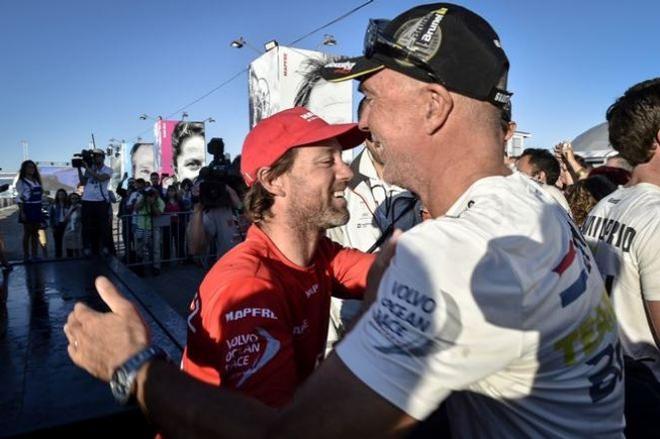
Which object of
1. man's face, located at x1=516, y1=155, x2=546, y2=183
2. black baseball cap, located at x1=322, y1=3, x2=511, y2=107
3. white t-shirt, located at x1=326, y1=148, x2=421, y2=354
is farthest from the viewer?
man's face, located at x1=516, y1=155, x2=546, y2=183

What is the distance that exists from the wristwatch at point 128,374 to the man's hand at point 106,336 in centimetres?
2

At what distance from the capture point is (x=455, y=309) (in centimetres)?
92

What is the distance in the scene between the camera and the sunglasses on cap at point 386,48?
1.29 meters

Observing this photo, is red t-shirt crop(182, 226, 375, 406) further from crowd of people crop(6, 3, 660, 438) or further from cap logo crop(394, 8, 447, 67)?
cap logo crop(394, 8, 447, 67)

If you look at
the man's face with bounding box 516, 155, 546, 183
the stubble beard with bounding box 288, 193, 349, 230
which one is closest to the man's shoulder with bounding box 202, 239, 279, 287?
the stubble beard with bounding box 288, 193, 349, 230

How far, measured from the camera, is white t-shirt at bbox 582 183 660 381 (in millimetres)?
2182

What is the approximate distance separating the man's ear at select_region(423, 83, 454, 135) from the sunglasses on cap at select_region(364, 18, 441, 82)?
29 millimetres

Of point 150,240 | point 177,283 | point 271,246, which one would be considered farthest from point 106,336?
point 150,240

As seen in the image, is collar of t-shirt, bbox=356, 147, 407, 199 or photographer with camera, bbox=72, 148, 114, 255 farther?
photographer with camera, bbox=72, 148, 114, 255

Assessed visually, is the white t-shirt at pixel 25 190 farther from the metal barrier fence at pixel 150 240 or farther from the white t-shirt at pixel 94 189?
the metal barrier fence at pixel 150 240

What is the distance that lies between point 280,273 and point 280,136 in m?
0.69

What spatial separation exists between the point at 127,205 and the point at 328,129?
9395 mm

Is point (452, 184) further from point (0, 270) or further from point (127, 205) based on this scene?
point (127, 205)

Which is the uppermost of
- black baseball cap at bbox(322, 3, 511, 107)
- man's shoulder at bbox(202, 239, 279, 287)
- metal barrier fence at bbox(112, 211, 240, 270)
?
black baseball cap at bbox(322, 3, 511, 107)
